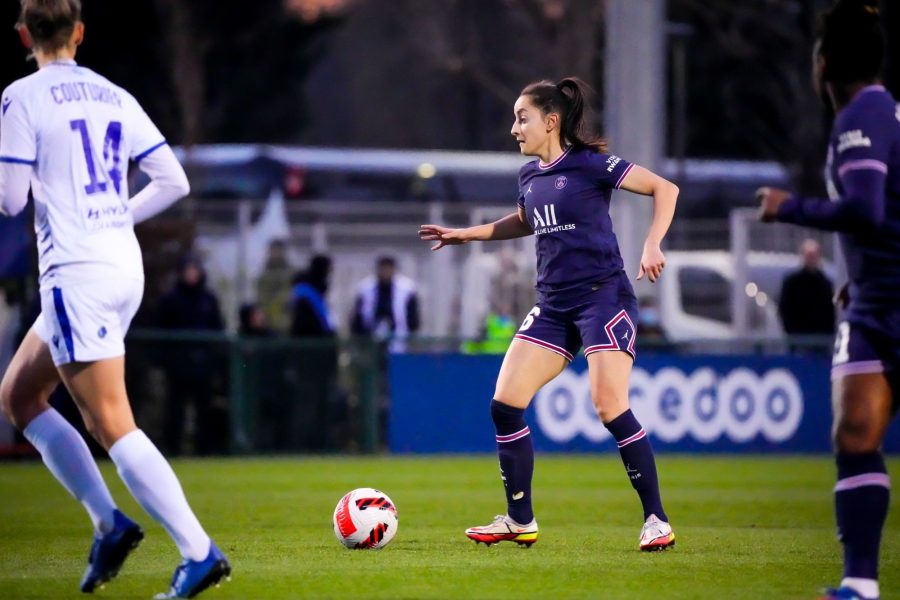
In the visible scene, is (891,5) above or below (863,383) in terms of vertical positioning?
above

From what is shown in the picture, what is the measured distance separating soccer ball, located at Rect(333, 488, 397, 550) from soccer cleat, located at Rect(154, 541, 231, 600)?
2082 mm

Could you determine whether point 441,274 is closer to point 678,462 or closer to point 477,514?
point 678,462

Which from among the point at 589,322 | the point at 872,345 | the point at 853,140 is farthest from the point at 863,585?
the point at 589,322

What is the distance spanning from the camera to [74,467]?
21.6 feet

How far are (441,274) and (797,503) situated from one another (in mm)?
9587

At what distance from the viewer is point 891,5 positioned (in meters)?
34.9

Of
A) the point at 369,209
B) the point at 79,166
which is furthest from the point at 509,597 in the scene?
the point at 369,209

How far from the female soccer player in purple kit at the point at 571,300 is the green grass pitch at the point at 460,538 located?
1.20 ft

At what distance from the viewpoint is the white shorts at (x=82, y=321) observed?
616 centimetres

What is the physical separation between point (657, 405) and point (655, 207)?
9.99 meters

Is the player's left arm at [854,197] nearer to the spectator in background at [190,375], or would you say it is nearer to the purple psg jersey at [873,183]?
the purple psg jersey at [873,183]

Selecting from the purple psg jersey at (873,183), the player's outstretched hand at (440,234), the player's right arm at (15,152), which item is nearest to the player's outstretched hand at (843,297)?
the purple psg jersey at (873,183)

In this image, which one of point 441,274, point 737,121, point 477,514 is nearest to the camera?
point 477,514

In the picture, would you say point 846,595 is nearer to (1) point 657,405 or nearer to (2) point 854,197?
(2) point 854,197
